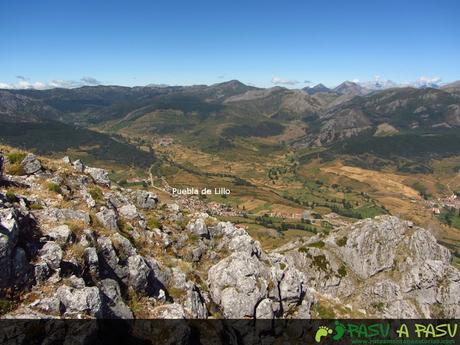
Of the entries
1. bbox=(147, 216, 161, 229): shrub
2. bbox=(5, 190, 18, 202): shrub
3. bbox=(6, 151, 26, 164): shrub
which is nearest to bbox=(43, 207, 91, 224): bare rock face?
bbox=(5, 190, 18, 202): shrub

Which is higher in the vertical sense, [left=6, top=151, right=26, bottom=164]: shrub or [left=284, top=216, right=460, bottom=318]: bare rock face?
[left=6, top=151, right=26, bottom=164]: shrub

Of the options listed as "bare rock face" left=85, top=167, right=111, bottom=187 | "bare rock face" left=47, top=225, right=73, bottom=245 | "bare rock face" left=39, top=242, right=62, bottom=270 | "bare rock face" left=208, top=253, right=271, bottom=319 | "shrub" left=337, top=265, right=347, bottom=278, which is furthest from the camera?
"shrub" left=337, top=265, right=347, bottom=278

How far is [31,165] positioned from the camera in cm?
4022

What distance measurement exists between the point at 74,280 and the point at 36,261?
2.78 m

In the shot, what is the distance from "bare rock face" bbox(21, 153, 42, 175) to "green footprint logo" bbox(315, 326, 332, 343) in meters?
36.6

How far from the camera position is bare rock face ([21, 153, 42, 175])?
1560 inches

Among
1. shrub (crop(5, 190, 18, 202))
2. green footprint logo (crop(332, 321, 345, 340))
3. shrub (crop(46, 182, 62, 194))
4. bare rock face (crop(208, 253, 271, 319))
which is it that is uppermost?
shrub (crop(5, 190, 18, 202))

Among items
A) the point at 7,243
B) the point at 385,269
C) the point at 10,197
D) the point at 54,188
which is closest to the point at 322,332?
the point at 54,188

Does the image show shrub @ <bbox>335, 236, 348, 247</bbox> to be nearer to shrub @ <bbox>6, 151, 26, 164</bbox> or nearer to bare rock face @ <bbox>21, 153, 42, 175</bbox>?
bare rock face @ <bbox>21, 153, 42, 175</bbox>

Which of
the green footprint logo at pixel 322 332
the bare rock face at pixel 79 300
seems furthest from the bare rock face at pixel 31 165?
the green footprint logo at pixel 322 332

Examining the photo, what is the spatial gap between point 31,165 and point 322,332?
→ 3822 cm

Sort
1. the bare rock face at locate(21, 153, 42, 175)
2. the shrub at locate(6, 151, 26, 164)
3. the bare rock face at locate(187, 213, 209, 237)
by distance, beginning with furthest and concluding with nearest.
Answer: the bare rock face at locate(187, 213, 209, 237) → the shrub at locate(6, 151, 26, 164) → the bare rock face at locate(21, 153, 42, 175)

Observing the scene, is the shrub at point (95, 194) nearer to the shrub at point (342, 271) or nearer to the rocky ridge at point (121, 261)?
the rocky ridge at point (121, 261)

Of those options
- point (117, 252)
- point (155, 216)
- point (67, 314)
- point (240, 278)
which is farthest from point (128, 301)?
point (155, 216)
